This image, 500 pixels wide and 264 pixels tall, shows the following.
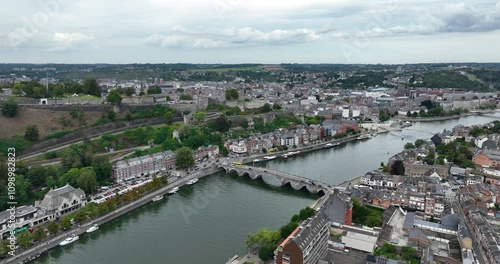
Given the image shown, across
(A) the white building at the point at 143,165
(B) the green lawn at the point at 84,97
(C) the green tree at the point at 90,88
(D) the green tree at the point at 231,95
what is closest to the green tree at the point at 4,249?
(A) the white building at the point at 143,165

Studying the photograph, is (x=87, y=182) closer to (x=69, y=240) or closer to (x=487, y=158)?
(x=69, y=240)

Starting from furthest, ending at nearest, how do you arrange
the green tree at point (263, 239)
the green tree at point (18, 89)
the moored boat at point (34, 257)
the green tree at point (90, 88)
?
the green tree at point (90, 88), the green tree at point (18, 89), the green tree at point (263, 239), the moored boat at point (34, 257)

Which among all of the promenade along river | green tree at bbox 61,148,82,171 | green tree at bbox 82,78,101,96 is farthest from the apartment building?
green tree at bbox 82,78,101,96

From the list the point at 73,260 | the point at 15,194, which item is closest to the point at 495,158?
the point at 73,260

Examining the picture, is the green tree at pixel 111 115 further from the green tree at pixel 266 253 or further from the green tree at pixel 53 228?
the green tree at pixel 266 253

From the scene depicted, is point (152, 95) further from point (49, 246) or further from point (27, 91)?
point (49, 246)

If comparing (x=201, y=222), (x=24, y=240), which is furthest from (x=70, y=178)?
(x=201, y=222)
